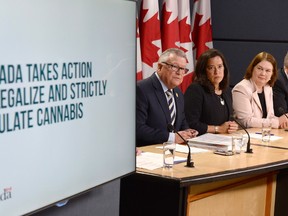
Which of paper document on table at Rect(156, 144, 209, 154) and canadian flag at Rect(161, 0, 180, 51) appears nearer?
paper document on table at Rect(156, 144, 209, 154)

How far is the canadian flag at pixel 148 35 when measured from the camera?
5.04 meters

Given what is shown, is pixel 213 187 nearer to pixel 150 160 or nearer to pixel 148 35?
pixel 150 160

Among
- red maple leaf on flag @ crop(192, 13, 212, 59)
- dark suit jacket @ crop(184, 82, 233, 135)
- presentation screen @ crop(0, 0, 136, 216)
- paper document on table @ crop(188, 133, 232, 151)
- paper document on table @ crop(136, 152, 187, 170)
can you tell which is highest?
red maple leaf on flag @ crop(192, 13, 212, 59)

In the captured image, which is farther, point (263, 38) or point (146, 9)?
point (263, 38)

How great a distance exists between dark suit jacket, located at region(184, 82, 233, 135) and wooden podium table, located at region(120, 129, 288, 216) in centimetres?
74

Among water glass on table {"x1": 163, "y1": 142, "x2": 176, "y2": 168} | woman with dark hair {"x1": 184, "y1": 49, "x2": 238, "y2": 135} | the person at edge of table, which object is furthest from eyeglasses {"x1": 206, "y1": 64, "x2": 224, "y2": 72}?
water glass on table {"x1": 163, "y1": 142, "x2": 176, "y2": 168}

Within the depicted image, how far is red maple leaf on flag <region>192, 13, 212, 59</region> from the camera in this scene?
582 cm

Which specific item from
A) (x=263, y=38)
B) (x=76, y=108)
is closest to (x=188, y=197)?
(x=76, y=108)

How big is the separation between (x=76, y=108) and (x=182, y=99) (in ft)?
6.97

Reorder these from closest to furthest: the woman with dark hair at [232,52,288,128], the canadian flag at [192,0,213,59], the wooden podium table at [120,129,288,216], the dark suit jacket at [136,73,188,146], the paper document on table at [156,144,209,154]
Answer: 1. the wooden podium table at [120,129,288,216]
2. the paper document on table at [156,144,209,154]
3. the dark suit jacket at [136,73,188,146]
4. the woman with dark hair at [232,52,288,128]
5. the canadian flag at [192,0,213,59]

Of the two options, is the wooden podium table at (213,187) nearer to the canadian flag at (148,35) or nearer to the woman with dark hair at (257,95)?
the woman with dark hair at (257,95)

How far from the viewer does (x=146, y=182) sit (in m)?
2.70

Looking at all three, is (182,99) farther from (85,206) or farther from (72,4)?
(72,4)

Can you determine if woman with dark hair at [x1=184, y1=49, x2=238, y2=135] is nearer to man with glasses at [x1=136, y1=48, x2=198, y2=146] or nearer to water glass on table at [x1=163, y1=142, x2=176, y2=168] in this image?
man with glasses at [x1=136, y1=48, x2=198, y2=146]
